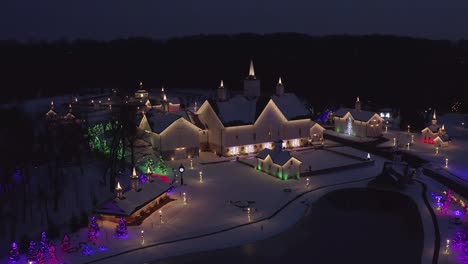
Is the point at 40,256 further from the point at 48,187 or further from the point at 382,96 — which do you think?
the point at 382,96

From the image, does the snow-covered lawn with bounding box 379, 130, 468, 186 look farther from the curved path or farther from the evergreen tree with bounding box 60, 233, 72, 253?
the evergreen tree with bounding box 60, 233, 72, 253

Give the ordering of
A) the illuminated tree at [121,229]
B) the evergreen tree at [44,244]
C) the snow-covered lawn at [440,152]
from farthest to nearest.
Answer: the snow-covered lawn at [440,152], the illuminated tree at [121,229], the evergreen tree at [44,244]

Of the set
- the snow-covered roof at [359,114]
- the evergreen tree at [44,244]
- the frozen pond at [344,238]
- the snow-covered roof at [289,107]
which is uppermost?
the snow-covered roof at [289,107]

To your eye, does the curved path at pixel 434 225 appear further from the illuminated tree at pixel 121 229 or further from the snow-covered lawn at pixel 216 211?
the illuminated tree at pixel 121 229

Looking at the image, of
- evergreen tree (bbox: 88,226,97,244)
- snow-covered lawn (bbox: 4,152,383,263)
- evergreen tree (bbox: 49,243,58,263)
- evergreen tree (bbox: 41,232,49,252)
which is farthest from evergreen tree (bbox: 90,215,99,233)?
evergreen tree (bbox: 49,243,58,263)

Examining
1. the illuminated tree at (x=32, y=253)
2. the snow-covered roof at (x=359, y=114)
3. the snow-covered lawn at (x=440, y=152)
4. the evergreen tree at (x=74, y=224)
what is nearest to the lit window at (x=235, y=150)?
the snow-covered lawn at (x=440, y=152)

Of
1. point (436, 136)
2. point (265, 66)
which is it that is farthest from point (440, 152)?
point (265, 66)

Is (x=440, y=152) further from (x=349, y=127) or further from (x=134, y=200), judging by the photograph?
(x=134, y=200)
